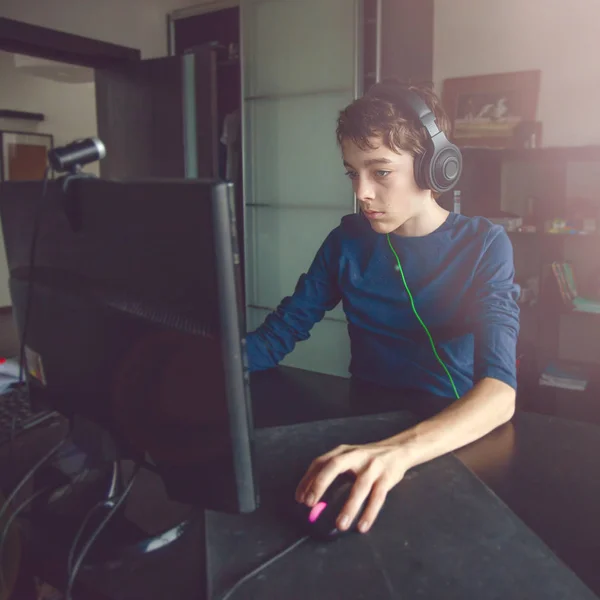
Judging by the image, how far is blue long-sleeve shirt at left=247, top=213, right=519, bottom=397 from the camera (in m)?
1.38

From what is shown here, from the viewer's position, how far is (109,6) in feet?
12.1

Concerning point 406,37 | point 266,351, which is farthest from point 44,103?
point 266,351

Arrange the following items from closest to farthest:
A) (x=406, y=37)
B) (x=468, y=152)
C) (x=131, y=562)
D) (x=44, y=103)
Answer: (x=131, y=562), (x=468, y=152), (x=406, y=37), (x=44, y=103)

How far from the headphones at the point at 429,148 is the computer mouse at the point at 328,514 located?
79 centimetres

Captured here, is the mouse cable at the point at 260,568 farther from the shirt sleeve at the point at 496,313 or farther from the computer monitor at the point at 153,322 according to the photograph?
the shirt sleeve at the point at 496,313

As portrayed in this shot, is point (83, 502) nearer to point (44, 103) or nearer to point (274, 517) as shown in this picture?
point (274, 517)

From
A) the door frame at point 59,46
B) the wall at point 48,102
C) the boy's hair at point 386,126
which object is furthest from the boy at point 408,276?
the wall at point 48,102

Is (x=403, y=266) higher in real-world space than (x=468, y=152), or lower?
lower

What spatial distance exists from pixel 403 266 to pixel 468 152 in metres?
1.83

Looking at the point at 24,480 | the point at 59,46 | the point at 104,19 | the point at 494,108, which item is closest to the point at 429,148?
the point at 24,480

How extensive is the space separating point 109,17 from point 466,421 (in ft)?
11.9

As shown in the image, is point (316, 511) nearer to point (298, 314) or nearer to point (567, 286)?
point (298, 314)

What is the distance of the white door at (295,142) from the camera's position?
339 centimetres

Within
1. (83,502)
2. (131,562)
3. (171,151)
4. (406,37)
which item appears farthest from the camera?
(171,151)
